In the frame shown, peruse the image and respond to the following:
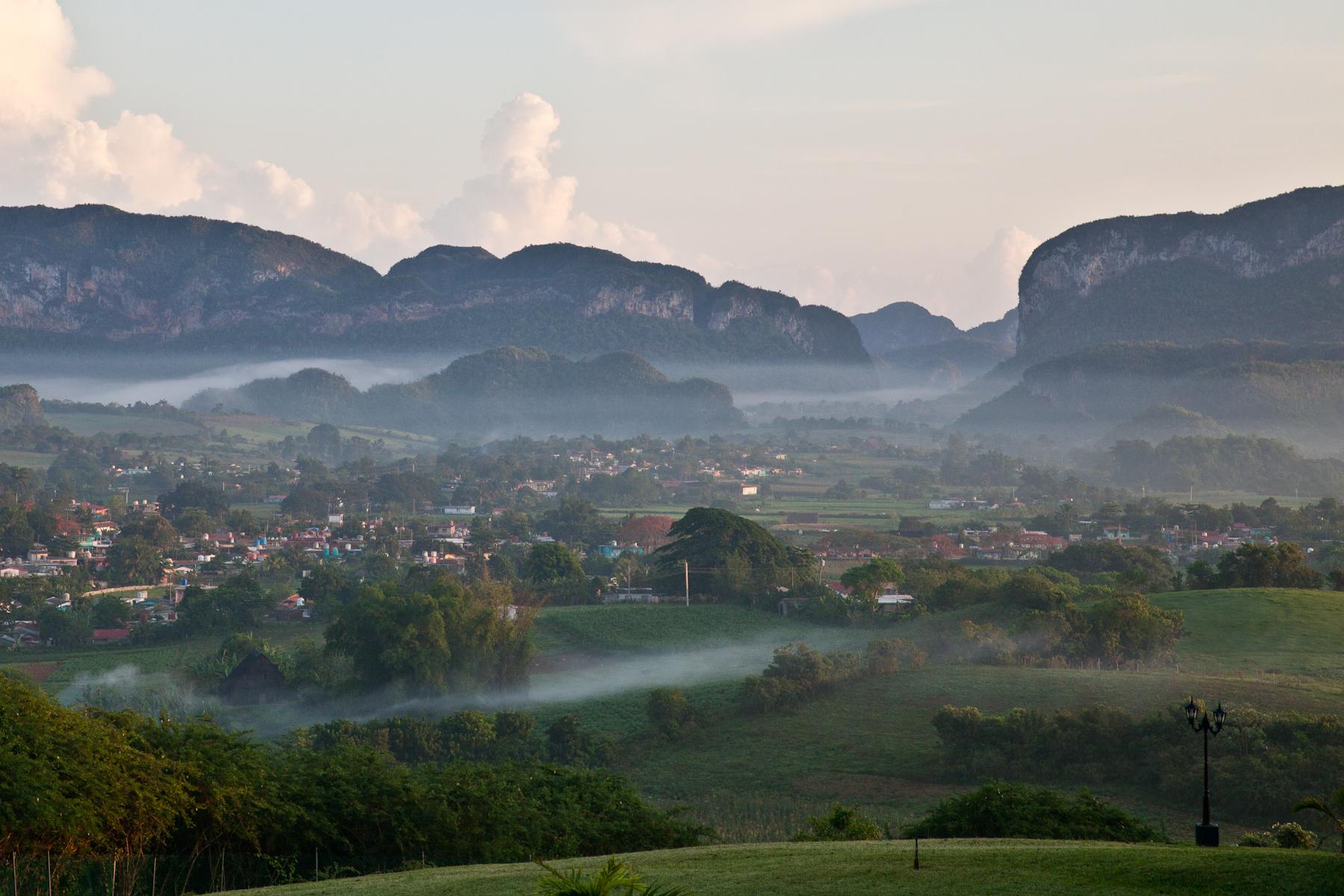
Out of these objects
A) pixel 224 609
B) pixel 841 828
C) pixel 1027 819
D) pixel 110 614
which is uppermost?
pixel 1027 819

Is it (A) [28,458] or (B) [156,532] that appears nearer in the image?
(B) [156,532]

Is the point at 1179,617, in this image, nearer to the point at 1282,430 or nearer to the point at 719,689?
the point at 719,689

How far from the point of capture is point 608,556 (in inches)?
3174

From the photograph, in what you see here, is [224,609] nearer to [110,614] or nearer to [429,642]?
[110,614]

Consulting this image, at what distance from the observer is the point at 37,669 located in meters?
48.8

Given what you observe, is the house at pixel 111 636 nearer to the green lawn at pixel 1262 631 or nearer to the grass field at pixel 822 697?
the grass field at pixel 822 697

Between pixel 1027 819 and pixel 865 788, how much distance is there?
10949mm

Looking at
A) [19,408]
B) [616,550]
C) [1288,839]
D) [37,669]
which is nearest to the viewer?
[1288,839]

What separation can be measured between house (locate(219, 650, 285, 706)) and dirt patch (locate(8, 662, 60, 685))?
6.65 m

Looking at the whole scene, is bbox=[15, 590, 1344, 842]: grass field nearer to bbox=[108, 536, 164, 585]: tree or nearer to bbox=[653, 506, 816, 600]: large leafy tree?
bbox=[653, 506, 816, 600]: large leafy tree

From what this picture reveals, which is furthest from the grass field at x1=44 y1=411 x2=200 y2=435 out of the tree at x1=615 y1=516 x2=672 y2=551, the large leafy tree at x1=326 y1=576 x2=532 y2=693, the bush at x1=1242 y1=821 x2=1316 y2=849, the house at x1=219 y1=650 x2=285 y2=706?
the bush at x1=1242 y1=821 x2=1316 y2=849

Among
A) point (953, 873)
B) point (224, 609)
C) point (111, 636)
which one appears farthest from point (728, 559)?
point (953, 873)

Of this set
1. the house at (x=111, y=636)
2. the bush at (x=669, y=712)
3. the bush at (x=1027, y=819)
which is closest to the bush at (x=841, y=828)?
the bush at (x=1027, y=819)

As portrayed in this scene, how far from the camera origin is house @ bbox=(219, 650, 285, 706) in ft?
147
